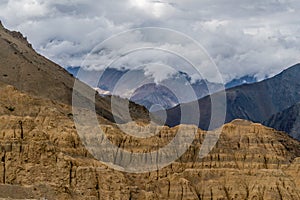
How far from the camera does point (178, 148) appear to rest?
506 feet

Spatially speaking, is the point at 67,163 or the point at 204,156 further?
the point at 204,156

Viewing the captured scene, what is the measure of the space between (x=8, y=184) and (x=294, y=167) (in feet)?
188

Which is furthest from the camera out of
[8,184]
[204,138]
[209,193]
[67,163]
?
[204,138]

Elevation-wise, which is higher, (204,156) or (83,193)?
(204,156)

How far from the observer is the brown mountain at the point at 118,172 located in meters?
120

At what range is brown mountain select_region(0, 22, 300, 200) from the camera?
12019 cm

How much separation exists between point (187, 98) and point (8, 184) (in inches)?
1890

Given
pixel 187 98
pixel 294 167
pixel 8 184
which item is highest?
pixel 187 98

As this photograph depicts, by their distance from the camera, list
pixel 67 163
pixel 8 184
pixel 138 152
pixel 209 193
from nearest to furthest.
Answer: pixel 8 184, pixel 67 163, pixel 209 193, pixel 138 152

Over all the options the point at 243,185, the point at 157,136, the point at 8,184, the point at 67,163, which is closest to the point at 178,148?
the point at 157,136

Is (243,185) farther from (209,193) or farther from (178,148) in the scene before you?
(178,148)

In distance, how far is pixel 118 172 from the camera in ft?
431

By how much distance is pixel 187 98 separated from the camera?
154m

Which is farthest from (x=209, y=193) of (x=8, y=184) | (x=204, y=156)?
(x=8, y=184)
